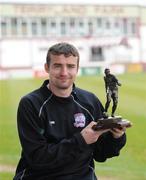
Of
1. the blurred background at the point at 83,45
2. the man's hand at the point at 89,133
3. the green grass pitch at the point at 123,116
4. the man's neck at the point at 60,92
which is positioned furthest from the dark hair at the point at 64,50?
the blurred background at the point at 83,45

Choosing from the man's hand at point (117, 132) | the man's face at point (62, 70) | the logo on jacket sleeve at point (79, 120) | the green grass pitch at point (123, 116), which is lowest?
the green grass pitch at point (123, 116)

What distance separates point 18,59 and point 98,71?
669mm

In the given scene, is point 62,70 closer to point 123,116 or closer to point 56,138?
point 56,138

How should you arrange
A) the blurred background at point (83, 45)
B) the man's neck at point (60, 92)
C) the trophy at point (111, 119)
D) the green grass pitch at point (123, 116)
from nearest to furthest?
the trophy at point (111, 119) < the man's neck at point (60, 92) < the green grass pitch at point (123, 116) < the blurred background at point (83, 45)

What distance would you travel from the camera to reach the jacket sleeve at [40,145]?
1.42m

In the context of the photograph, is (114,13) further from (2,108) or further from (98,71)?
(2,108)

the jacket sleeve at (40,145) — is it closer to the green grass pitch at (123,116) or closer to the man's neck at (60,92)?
the man's neck at (60,92)

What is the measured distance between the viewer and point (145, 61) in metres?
3.58

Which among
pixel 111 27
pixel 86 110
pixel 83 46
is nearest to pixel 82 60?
pixel 83 46

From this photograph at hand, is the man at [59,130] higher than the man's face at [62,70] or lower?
lower

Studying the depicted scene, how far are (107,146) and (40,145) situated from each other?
0.27 m

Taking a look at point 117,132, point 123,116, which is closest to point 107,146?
point 117,132

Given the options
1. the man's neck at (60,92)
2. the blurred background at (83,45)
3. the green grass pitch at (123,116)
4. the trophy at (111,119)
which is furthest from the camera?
the blurred background at (83,45)

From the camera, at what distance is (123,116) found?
3.41 m
